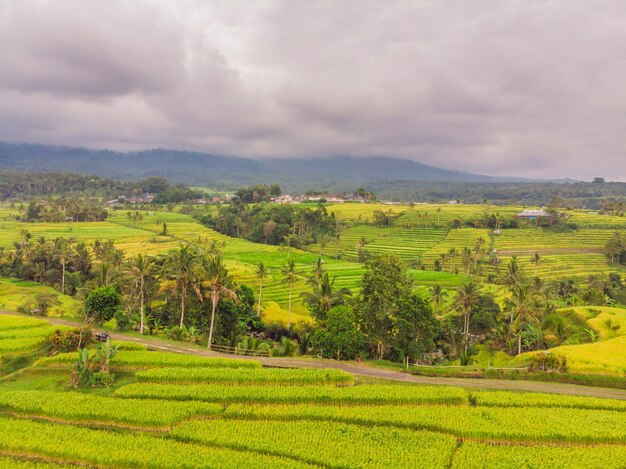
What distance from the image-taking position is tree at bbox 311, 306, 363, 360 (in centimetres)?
3666

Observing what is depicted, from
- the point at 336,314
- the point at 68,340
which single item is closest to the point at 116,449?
the point at 68,340

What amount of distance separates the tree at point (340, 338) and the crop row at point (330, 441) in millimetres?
13068

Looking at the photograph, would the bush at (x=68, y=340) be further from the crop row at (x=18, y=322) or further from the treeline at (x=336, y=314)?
the treeline at (x=336, y=314)

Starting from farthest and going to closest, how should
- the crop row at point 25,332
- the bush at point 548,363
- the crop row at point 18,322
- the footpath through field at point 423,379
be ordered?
the crop row at point 18,322, the crop row at point 25,332, the bush at point 548,363, the footpath through field at point 423,379

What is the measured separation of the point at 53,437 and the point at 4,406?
5.93 m

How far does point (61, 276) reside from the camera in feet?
256

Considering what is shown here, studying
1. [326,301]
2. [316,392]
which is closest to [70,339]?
[316,392]

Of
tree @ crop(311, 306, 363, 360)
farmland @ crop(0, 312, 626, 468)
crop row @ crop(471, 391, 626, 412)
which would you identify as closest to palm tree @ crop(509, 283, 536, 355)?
crop row @ crop(471, 391, 626, 412)

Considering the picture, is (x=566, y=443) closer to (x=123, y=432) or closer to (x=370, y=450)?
(x=370, y=450)

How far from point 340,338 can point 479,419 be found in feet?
48.8

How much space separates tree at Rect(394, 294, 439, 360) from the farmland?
10417mm

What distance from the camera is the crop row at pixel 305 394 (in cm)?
2614

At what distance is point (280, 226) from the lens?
445 feet

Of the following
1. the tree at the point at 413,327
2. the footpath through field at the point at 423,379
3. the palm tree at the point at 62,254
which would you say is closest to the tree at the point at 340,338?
the footpath through field at the point at 423,379
